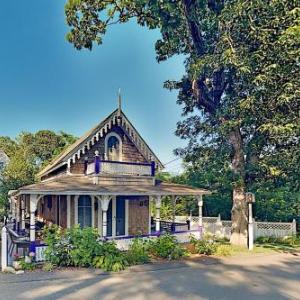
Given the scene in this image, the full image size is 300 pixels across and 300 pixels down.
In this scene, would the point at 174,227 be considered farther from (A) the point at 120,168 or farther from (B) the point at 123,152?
(B) the point at 123,152

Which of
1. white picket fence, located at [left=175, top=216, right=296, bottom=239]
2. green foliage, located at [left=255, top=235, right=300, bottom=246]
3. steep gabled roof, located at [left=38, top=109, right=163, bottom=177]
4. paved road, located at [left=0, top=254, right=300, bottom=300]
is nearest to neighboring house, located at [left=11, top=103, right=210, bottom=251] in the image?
steep gabled roof, located at [left=38, top=109, right=163, bottom=177]

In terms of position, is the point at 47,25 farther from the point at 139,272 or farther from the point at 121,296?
the point at 121,296

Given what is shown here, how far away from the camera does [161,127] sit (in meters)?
31.1

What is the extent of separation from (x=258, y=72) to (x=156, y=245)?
8984 millimetres

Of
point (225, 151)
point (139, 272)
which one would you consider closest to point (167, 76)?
point (225, 151)

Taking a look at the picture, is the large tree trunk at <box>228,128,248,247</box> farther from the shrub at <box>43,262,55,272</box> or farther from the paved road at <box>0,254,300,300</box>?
the shrub at <box>43,262,55,272</box>

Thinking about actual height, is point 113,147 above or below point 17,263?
above

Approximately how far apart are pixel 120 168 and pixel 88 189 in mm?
3384

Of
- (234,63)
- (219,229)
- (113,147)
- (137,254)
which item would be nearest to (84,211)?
(113,147)

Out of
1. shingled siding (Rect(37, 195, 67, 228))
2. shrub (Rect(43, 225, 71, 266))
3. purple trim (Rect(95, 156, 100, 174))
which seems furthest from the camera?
shingled siding (Rect(37, 195, 67, 228))

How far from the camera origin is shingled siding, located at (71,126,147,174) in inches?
743

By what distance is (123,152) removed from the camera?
2002 centimetres

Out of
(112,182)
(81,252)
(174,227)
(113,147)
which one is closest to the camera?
(81,252)

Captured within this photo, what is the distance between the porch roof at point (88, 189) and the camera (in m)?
14.0
